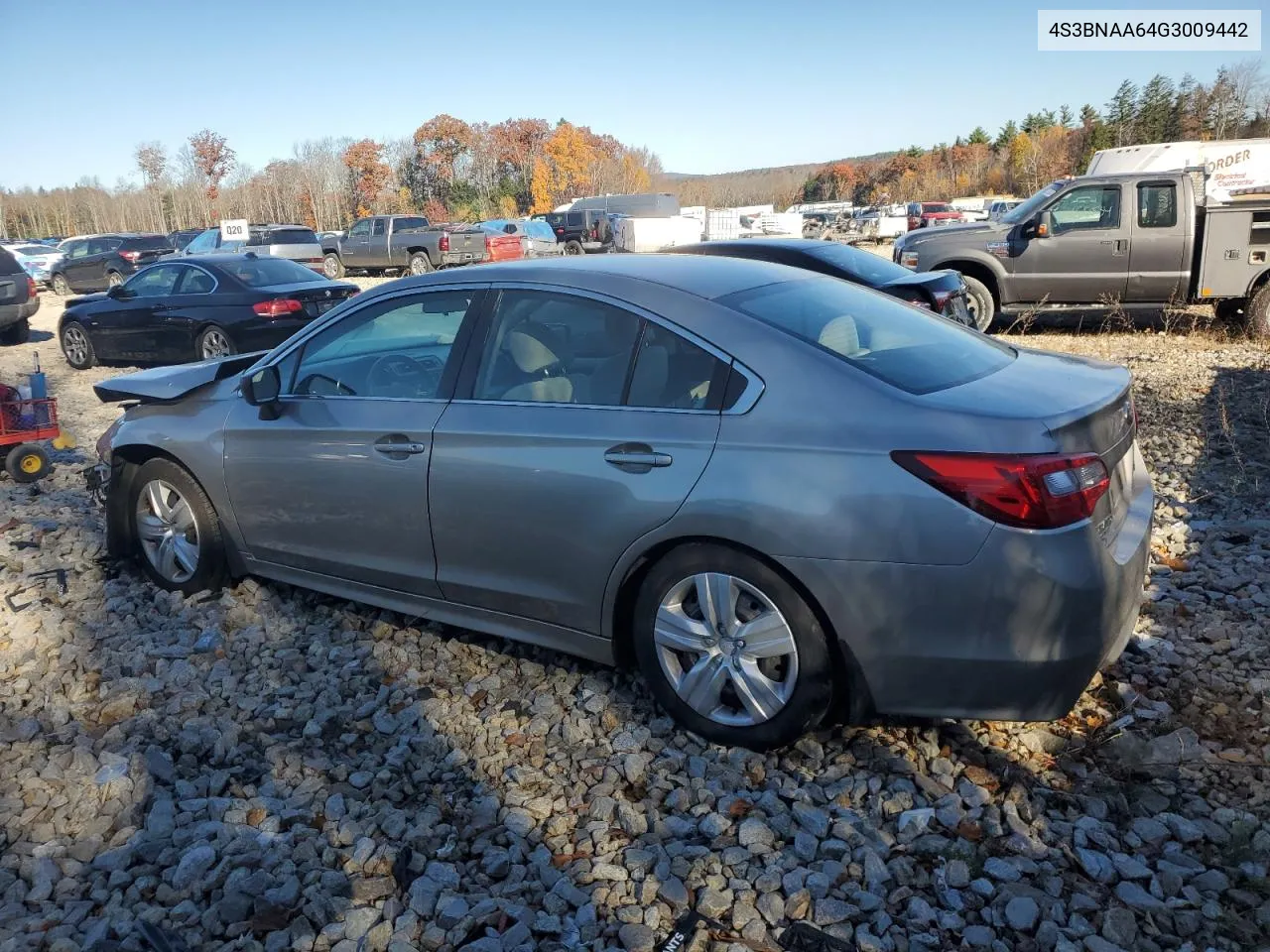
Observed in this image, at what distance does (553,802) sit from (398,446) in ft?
5.05

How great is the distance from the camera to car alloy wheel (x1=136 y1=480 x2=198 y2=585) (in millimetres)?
4820

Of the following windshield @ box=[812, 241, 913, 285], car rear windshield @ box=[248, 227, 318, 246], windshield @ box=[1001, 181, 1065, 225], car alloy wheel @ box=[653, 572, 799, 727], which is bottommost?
car alloy wheel @ box=[653, 572, 799, 727]

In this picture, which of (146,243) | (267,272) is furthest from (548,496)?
(146,243)

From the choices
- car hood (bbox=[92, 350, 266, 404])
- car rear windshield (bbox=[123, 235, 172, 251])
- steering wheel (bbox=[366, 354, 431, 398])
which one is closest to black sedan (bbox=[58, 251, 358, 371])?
car hood (bbox=[92, 350, 266, 404])

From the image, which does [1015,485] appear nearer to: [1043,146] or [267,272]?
[267,272]

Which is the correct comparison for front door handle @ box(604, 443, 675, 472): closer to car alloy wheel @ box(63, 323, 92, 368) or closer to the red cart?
the red cart

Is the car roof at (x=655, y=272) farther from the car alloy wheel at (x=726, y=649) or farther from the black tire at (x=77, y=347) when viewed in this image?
the black tire at (x=77, y=347)

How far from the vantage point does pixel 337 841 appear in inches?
120

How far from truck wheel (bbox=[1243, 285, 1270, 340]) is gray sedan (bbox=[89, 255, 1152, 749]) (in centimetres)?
971

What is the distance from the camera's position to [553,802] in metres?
3.22

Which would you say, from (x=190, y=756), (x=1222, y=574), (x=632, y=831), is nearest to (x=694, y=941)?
(x=632, y=831)

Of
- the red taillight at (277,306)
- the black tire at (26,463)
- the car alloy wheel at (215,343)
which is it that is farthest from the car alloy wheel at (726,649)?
the car alloy wheel at (215,343)

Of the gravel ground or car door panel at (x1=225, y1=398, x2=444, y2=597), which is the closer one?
the gravel ground

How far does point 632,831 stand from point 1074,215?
1188 cm
